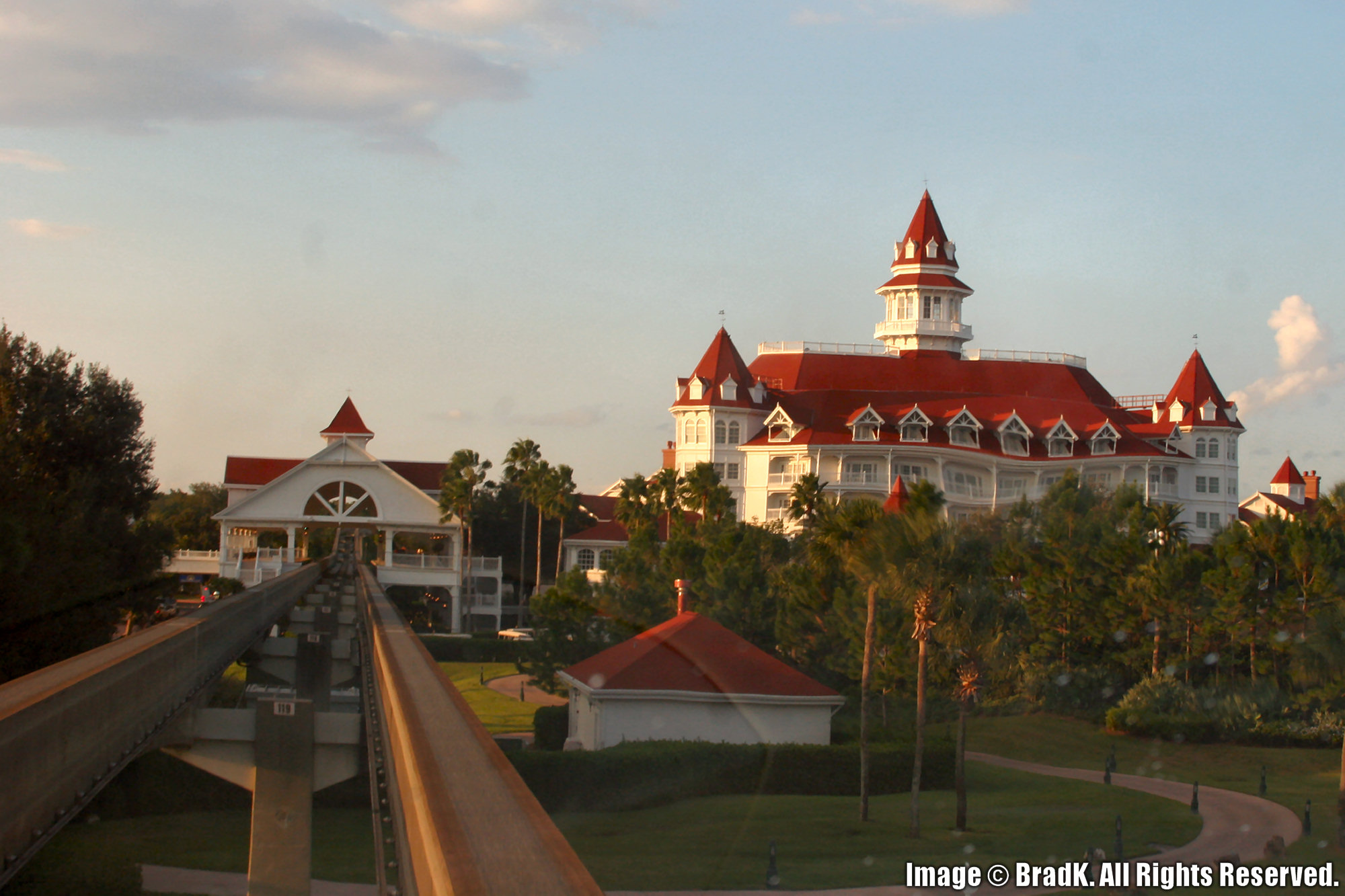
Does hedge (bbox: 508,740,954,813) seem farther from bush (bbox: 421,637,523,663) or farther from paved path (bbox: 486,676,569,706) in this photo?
bush (bbox: 421,637,523,663)

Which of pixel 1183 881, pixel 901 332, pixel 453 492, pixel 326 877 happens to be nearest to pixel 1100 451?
pixel 901 332

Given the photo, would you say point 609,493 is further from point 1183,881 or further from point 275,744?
point 275,744

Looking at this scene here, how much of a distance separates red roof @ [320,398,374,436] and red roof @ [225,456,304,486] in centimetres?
332

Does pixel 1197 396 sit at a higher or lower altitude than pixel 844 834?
higher

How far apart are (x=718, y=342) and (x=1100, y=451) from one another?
2700cm

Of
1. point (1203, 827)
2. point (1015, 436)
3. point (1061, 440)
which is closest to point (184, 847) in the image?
point (1203, 827)

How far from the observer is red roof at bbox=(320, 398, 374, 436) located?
8531 cm

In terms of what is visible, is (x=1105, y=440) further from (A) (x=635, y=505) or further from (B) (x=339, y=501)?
(B) (x=339, y=501)

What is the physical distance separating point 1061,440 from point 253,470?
54742 mm

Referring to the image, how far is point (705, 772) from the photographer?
99.0ft

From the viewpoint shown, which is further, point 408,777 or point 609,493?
point 609,493

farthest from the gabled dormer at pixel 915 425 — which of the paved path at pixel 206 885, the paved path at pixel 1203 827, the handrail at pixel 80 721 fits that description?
the handrail at pixel 80 721

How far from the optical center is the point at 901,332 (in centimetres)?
9644

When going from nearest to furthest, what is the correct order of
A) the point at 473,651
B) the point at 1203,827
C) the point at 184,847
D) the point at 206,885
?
the point at 206,885, the point at 184,847, the point at 1203,827, the point at 473,651
